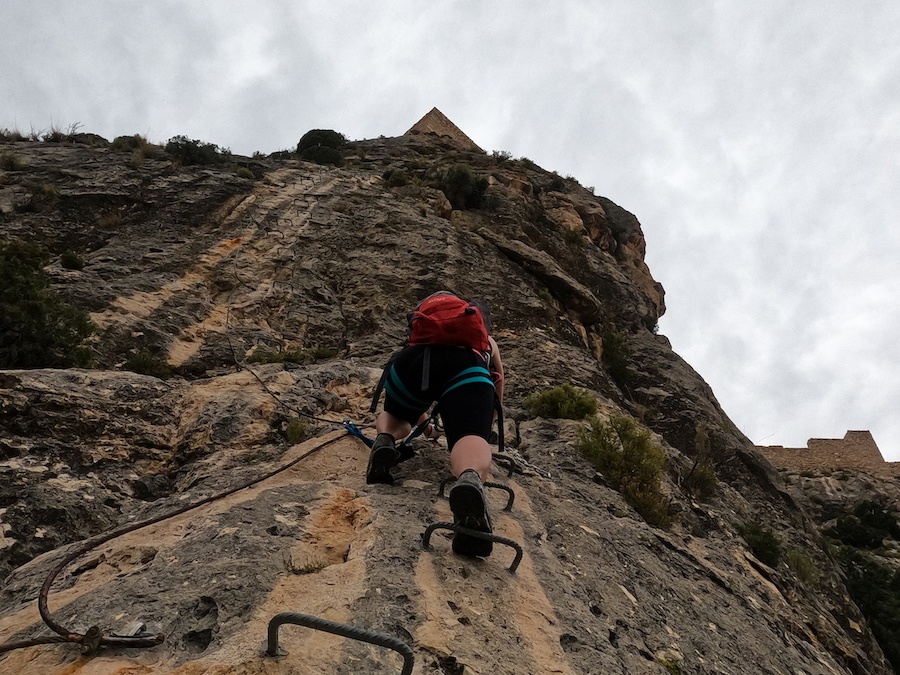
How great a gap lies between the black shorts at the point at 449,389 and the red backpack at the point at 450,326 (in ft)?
0.17

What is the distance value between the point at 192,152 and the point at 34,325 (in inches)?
393

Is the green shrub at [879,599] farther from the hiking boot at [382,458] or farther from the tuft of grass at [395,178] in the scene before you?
the tuft of grass at [395,178]

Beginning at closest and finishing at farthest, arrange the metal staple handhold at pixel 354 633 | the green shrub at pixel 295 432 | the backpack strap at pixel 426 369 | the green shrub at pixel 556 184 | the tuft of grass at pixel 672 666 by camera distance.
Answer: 1. the metal staple handhold at pixel 354 633
2. the tuft of grass at pixel 672 666
3. the backpack strap at pixel 426 369
4. the green shrub at pixel 295 432
5. the green shrub at pixel 556 184

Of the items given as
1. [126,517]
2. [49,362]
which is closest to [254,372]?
[49,362]

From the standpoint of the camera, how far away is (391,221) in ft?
38.0

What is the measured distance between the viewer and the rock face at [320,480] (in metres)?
2.40

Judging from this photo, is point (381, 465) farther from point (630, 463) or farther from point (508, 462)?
point (630, 463)

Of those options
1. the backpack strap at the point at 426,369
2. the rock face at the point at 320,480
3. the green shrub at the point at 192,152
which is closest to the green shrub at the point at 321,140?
the green shrub at the point at 192,152

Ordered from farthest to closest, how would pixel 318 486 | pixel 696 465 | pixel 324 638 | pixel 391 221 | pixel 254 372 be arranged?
1. pixel 391 221
2. pixel 696 465
3. pixel 254 372
4. pixel 318 486
5. pixel 324 638

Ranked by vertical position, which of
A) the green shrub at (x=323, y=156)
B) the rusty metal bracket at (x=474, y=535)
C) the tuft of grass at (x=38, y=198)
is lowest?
the rusty metal bracket at (x=474, y=535)

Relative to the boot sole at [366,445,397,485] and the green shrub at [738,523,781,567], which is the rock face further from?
the green shrub at [738,523,781,567]

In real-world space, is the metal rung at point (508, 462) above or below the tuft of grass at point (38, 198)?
below

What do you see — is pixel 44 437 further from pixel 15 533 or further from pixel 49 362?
pixel 49 362

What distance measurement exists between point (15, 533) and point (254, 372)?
294cm
